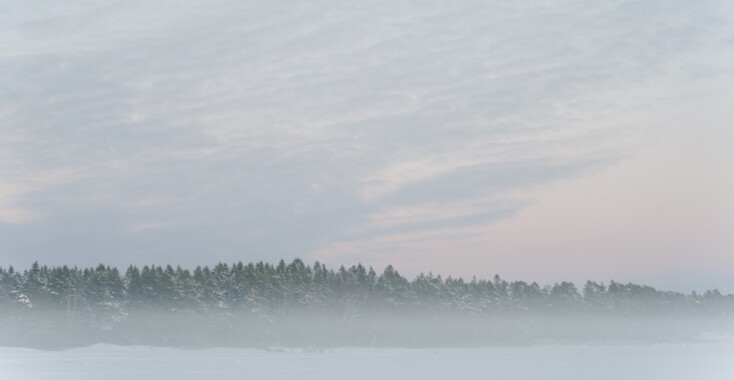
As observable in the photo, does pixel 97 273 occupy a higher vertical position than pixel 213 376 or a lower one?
higher

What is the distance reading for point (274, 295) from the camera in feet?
360

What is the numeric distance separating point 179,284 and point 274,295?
1415 cm

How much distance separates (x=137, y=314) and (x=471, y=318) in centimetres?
5699

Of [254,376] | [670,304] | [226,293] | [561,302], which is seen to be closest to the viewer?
[254,376]

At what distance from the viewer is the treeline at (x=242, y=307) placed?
95.6 meters

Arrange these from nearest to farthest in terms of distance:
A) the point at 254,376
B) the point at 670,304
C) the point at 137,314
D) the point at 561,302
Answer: the point at 254,376, the point at 137,314, the point at 561,302, the point at 670,304

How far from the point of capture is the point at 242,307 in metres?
105

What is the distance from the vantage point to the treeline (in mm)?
95625

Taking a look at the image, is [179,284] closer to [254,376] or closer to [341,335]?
[341,335]

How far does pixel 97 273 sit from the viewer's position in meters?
103

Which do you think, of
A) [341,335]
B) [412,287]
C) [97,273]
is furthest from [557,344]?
[97,273]

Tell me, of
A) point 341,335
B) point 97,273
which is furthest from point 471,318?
point 97,273

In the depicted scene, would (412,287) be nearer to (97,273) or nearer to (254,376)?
(97,273)

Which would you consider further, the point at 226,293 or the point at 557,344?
Result: the point at 557,344
